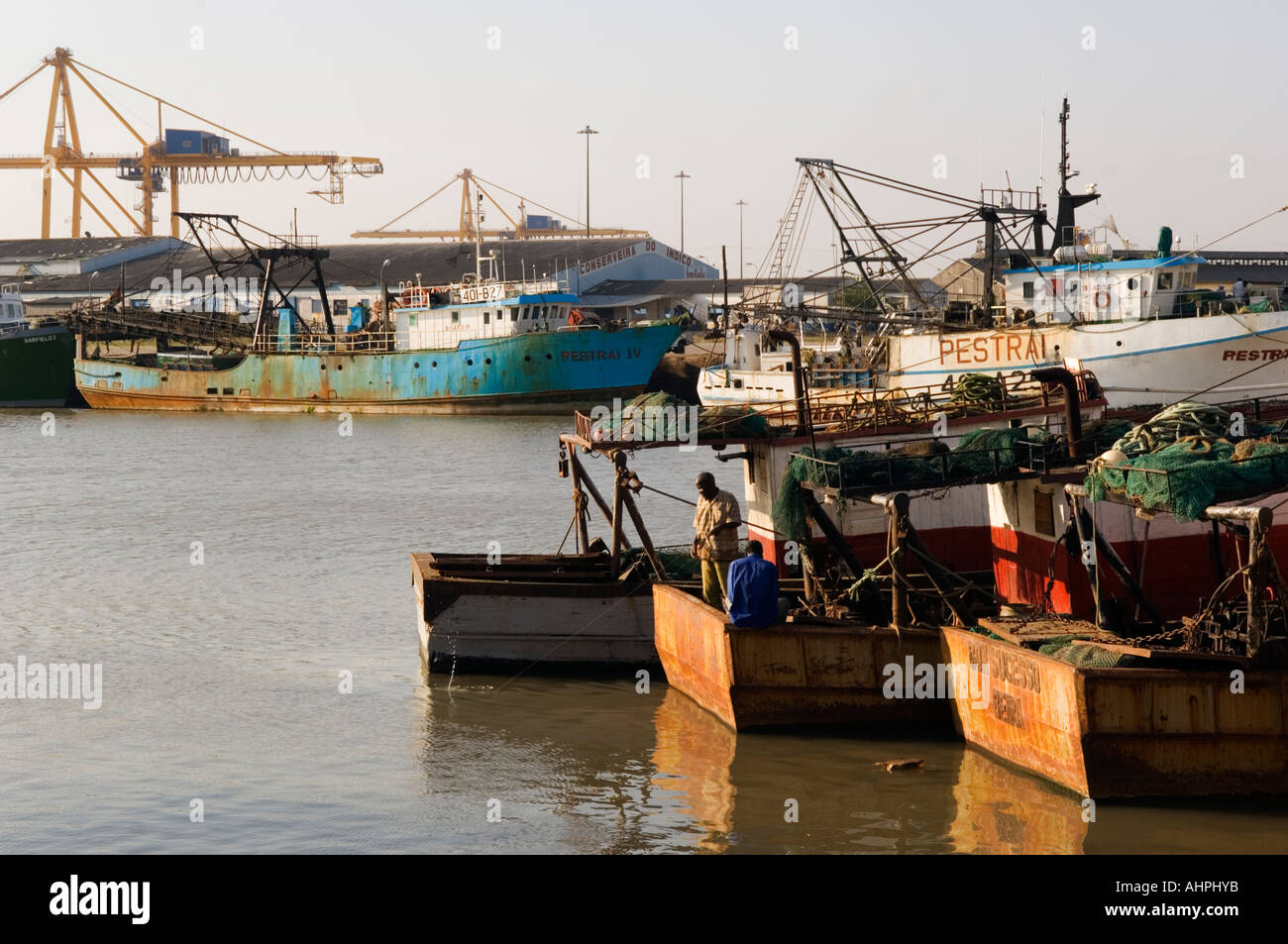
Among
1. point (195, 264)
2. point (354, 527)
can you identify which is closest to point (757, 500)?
point (354, 527)

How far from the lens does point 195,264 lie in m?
87.6

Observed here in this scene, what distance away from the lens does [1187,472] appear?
1131cm

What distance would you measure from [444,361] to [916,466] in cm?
4126

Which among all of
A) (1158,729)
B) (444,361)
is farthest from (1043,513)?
(444,361)

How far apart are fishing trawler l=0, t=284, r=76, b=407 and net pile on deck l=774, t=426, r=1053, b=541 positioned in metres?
54.3

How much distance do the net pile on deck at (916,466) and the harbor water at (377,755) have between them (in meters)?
2.37

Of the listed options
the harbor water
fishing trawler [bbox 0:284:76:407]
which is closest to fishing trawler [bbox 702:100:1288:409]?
the harbor water

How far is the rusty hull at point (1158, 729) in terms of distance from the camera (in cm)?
1087

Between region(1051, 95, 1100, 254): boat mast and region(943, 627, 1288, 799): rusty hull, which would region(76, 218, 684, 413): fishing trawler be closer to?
region(1051, 95, 1100, 254): boat mast

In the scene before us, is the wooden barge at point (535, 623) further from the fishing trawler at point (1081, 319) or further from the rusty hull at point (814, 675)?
the fishing trawler at point (1081, 319)
